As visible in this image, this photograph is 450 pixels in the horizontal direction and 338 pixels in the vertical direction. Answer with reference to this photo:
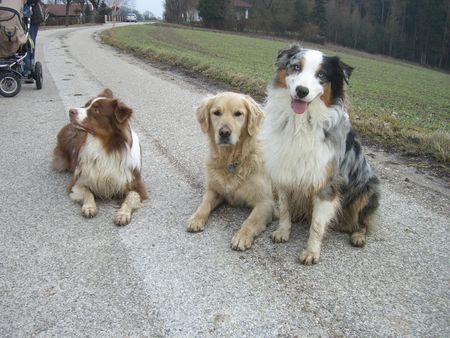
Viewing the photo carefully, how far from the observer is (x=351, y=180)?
12.5 ft

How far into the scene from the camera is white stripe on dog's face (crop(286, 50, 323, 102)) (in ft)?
10.7

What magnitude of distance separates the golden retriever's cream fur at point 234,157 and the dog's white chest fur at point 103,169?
1001 mm

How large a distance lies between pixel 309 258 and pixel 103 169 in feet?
8.28

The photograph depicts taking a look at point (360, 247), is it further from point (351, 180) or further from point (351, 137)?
point (351, 137)

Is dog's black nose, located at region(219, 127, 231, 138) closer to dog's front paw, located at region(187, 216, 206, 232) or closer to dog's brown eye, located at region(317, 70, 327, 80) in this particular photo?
dog's front paw, located at region(187, 216, 206, 232)

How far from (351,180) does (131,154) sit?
2542mm

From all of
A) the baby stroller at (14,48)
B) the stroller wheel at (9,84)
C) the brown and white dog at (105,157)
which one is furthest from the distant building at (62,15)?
the brown and white dog at (105,157)

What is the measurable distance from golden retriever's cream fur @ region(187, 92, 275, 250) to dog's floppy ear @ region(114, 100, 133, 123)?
81cm

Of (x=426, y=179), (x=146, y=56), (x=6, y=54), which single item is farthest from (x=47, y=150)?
(x=146, y=56)

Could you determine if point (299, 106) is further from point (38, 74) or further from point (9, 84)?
point (38, 74)

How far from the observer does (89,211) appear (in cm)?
429

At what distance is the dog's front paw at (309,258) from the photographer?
3.54 meters

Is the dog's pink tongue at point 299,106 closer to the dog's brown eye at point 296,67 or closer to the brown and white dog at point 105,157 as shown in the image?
the dog's brown eye at point 296,67

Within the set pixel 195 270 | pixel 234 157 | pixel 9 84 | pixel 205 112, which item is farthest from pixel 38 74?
pixel 195 270
